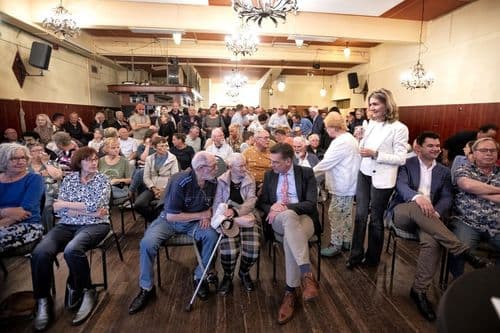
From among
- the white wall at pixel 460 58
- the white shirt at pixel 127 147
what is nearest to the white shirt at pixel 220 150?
the white shirt at pixel 127 147

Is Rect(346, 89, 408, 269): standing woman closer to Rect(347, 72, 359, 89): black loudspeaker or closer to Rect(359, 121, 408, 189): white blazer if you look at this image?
Rect(359, 121, 408, 189): white blazer

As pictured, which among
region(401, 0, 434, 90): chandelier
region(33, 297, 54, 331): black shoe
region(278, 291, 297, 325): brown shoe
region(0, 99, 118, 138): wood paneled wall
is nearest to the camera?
region(33, 297, 54, 331): black shoe

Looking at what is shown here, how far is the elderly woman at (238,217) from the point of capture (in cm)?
231

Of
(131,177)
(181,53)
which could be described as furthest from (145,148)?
(181,53)

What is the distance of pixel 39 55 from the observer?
5.81 meters

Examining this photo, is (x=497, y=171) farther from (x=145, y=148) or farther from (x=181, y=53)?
(x=181, y=53)

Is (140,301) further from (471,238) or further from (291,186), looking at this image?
(471,238)

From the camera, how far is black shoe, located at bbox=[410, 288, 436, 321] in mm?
2066

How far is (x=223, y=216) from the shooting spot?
7.29 ft

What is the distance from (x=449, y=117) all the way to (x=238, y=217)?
6.21 m

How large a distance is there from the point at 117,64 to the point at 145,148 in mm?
7995

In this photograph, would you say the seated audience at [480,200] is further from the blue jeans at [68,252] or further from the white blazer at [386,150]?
the blue jeans at [68,252]

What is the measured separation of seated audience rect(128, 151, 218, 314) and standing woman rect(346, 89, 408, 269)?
A: 4.24 ft

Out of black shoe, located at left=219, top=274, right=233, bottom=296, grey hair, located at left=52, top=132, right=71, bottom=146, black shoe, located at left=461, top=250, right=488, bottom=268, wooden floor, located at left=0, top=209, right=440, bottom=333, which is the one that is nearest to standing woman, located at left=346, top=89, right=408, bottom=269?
wooden floor, located at left=0, top=209, right=440, bottom=333
